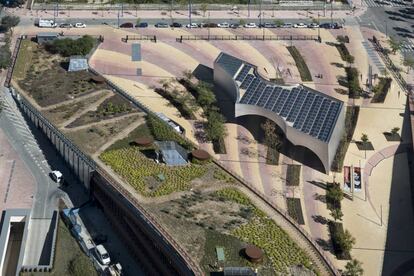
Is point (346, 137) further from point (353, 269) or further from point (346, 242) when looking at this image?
point (353, 269)

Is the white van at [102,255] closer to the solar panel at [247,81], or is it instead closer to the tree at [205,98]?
the tree at [205,98]

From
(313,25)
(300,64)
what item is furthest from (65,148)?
(313,25)

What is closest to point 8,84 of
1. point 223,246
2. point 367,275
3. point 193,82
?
point 193,82

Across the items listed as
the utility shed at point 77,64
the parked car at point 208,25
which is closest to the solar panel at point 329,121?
the utility shed at point 77,64

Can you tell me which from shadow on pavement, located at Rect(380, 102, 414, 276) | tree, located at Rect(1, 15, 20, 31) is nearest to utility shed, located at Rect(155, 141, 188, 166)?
shadow on pavement, located at Rect(380, 102, 414, 276)

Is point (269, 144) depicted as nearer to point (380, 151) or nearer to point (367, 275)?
point (380, 151)
